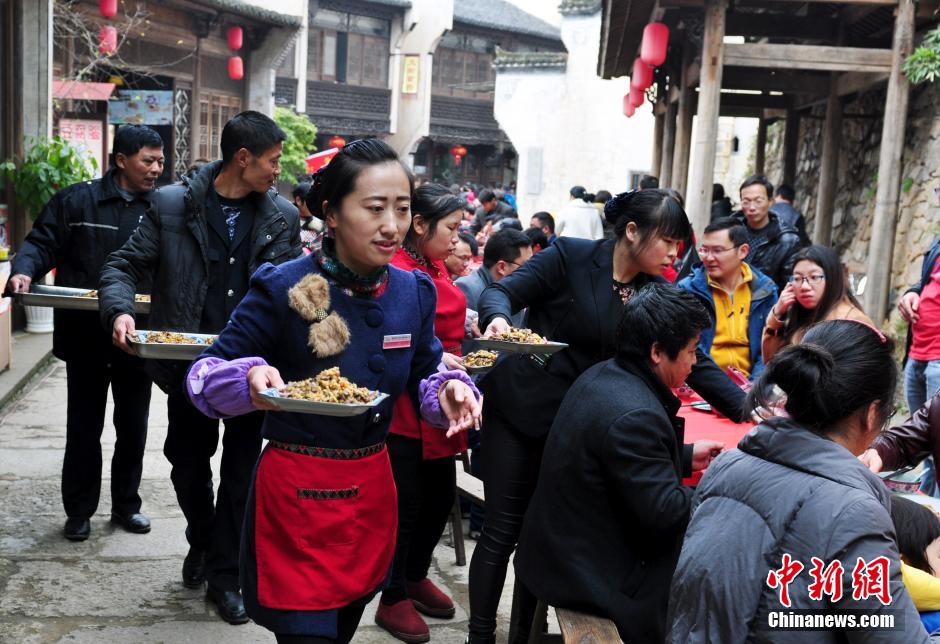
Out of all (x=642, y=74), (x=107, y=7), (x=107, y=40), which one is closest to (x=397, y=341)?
(x=642, y=74)

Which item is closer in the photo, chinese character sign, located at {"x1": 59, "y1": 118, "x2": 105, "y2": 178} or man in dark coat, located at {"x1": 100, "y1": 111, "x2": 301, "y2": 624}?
man in dark coat, located at {"x1": 100, "y1": 111, "x2": 301, "y2": 624}

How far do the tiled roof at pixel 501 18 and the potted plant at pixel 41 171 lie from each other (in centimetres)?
2718

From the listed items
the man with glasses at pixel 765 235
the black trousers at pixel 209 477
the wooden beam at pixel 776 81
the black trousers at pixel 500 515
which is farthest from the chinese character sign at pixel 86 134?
the black trousers at pixel 500 515

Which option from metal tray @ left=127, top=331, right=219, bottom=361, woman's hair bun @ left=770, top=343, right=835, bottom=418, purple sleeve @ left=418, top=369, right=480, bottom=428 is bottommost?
metal tray @ left=127, top=331, right=219, bottom=361

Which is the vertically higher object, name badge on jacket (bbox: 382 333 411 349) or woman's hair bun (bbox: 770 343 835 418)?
woman's hair bun (bbox: 770 343 835 418)

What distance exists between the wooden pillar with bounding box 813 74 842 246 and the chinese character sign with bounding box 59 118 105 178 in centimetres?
900

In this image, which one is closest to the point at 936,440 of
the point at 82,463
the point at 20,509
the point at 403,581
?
the point at 403,581

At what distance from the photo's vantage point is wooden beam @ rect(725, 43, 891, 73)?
31.9ft

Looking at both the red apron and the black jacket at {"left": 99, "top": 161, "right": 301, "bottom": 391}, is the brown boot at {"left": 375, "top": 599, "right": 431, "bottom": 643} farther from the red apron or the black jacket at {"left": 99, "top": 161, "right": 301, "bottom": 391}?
the red apron

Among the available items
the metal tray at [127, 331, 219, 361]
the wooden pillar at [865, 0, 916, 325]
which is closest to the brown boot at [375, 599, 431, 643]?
the metal tray at [127, 331, 219, 361]

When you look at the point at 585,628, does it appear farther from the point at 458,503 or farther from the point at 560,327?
the point at 458,503

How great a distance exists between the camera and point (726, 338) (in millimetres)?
5477

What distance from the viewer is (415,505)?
14.0ft

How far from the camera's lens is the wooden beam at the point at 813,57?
971 centimetres
